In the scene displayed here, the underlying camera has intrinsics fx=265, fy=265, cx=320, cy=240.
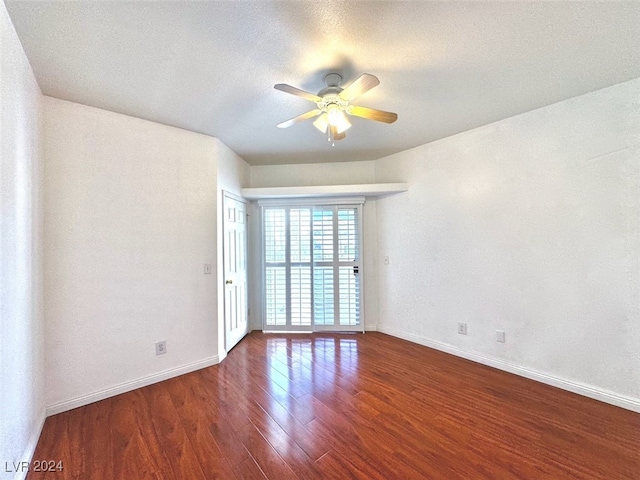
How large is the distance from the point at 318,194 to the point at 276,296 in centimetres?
162

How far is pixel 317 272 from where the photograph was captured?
12.7 feet

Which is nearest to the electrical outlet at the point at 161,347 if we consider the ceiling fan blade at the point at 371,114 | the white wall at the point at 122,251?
the white wall at the point at 122,251

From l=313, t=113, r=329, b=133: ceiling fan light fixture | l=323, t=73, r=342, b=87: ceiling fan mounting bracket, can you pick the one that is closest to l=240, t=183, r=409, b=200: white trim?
l=313, t=113, r=329, b=133: ceiling fan light fixture

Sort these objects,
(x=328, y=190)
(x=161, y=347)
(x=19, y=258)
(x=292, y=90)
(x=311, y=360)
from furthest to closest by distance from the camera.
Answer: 1. (x=328, y=190)
2. (x=311, y=360)
3. (x=161, y=347)
4. (x=292, y=90)
5. (x=19, y=258)

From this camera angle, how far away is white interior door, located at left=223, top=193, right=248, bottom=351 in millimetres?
3186

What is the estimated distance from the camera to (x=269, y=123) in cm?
263

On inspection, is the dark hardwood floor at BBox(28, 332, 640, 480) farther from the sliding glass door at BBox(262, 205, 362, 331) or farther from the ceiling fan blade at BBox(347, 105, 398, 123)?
the ceiling fan blade at BBox(347, 105, 398, 123)

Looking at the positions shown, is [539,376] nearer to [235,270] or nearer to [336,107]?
[336,107]

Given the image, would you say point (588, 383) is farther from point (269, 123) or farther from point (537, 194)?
point (269, 123)

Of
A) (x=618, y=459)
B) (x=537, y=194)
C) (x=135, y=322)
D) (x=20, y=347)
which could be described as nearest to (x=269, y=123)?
(x=135, y=322)

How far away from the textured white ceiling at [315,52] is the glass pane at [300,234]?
164 centimetres

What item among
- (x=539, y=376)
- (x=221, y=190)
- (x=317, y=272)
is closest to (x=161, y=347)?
(x=221, y=190)

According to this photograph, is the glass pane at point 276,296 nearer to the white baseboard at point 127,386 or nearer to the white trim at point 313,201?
the white trim at point 313,201

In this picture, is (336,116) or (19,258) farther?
(336,116)
